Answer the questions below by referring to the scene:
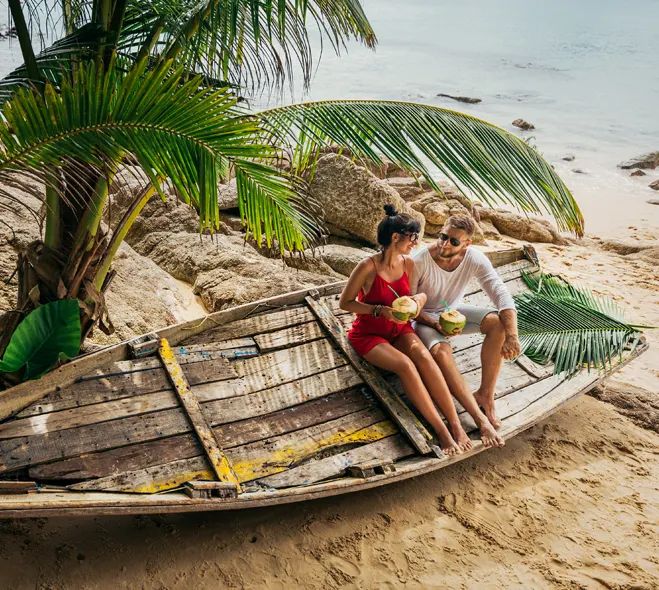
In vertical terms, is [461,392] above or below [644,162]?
below

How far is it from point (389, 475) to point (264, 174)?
1.69 meters

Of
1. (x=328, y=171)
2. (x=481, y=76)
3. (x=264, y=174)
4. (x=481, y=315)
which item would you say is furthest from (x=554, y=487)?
(x=481, y=76)

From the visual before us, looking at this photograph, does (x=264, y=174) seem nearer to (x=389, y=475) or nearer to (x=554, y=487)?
(x=389, y=475)

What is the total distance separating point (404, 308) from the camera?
3.69 m

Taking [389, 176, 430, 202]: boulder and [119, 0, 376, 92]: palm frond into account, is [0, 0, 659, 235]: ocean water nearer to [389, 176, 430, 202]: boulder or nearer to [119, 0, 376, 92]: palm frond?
[389, 176, 430, 202]: boulder

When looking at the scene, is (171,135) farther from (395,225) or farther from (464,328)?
(464,328)

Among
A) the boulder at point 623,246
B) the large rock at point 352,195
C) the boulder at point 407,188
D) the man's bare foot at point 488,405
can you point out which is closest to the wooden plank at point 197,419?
the man's bare foot at point 488,405

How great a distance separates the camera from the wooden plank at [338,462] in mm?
3219

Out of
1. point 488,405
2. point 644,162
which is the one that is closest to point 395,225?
point 488,405

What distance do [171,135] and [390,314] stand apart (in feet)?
5.77

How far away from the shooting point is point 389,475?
3.36m

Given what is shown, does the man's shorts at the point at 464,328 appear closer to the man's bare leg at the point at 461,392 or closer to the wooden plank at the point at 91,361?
the man's bare leg at the point at 461,392

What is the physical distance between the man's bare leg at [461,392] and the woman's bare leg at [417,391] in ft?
0.69

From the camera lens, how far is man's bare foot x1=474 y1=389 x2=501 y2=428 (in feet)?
12.9
